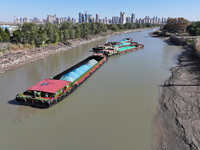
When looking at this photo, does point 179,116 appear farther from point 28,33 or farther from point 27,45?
point 28,33

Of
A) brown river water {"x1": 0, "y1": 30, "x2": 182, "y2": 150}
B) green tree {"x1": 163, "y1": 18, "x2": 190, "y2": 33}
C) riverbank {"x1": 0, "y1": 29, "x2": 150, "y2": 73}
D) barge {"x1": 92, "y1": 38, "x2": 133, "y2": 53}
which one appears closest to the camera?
brown river water {"x1": 0, "y1": 30, "x2": 182, "y2": 150}

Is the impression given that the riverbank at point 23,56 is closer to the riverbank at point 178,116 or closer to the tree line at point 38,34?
the tree line at point 38,34

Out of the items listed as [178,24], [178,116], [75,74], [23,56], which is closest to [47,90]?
[75,74]

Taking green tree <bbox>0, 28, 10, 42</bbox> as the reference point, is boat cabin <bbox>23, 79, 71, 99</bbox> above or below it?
below

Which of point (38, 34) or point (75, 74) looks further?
point (38, 34)

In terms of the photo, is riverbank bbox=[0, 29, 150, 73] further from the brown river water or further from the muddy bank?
the muddy bank

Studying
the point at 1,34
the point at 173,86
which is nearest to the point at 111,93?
the point at 173,86

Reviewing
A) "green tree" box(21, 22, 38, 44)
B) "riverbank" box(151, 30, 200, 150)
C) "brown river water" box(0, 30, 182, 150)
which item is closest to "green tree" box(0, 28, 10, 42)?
"green tree" box(21, 22, 38, 44)

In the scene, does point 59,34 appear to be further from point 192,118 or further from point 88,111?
point 192,118
